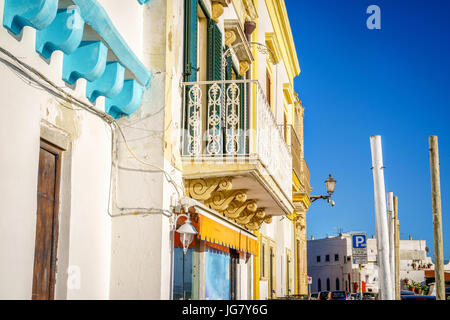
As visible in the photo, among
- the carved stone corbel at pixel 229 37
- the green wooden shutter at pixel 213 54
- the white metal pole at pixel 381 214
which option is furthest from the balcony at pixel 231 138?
the carved stone corbel at pixel 229 37

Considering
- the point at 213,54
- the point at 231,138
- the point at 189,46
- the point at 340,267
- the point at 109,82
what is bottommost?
the point at 231,138

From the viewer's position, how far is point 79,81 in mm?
5895

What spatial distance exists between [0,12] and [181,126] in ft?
12.4

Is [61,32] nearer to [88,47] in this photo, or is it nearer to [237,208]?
[88,47]

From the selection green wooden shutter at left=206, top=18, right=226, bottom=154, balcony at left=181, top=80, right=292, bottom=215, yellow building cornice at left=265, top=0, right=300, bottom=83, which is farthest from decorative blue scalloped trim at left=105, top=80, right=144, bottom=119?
yellow building cornice at left=265, top=0, right=300, bottom=83

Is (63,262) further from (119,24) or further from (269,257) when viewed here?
(269,257)

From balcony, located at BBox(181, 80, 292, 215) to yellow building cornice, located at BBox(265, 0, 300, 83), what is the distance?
25.5 ft

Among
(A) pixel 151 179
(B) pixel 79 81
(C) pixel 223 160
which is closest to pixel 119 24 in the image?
(B) pixel 79 81

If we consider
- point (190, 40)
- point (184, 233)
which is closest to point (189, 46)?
point (190, 40)

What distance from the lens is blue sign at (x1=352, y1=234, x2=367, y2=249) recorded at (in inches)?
656

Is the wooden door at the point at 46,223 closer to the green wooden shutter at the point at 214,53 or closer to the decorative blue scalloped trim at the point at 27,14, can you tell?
the decorative blue scalloped trim at the point at 27,14

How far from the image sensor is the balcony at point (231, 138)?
787 centimetres

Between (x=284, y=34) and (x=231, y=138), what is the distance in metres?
11.9

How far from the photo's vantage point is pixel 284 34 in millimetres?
19234
